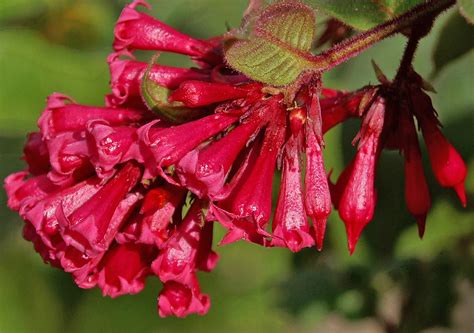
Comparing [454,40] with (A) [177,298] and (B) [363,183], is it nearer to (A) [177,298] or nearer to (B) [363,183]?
(B) [363,183]

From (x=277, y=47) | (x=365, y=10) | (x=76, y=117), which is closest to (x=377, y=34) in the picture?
(x=365, y=10)

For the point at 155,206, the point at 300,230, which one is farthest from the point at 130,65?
the point at 300,230

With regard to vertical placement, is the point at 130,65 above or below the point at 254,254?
above

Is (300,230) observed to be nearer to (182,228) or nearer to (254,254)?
(182,228)

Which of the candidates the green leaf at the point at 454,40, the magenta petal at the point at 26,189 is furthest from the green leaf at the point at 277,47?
the green leaf at the point at 454,40

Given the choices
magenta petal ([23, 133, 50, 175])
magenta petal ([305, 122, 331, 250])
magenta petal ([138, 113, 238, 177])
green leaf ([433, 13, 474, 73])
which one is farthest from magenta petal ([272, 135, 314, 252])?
green leaf ([433, 13, 474, 73])

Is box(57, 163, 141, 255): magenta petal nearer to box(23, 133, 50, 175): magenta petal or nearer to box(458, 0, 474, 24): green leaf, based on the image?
box(23, 133, 50, 175): magenta petal
